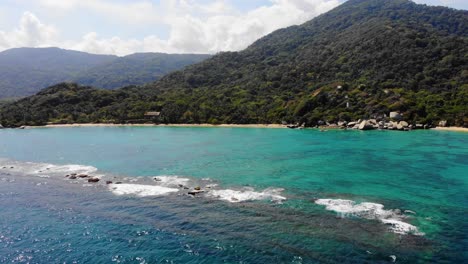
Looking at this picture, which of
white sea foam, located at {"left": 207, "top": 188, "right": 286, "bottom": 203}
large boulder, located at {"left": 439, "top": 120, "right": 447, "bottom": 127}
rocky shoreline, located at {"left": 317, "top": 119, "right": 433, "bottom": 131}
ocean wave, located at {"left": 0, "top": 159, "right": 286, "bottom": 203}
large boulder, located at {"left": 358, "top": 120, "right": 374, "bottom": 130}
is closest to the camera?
white sea foam, located at {"left": 207, "top": 188, "right": 286, "bottom": 203}

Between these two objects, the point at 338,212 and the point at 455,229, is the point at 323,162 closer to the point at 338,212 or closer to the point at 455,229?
the point at 338,212

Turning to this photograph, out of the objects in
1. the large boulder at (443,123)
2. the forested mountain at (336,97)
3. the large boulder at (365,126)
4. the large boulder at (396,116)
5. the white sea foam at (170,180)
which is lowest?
the white sea foam at (170,180)

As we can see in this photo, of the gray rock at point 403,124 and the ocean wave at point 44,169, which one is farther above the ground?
the gray rock at point 403,124

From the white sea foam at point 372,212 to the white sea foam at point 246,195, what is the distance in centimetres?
509

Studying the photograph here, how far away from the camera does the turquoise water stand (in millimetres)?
26609

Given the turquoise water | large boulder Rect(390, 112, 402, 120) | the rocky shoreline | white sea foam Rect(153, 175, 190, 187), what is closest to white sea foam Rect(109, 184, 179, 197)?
the turquoise water

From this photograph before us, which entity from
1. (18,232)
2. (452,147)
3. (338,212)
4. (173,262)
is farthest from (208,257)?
(452,147)

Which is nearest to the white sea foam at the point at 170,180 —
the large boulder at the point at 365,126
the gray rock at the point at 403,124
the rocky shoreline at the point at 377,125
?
the large boulder at the point at 365,126

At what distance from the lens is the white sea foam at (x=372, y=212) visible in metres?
30.1

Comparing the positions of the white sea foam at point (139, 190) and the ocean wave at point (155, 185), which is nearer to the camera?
the ocean wave at point (155, 185)

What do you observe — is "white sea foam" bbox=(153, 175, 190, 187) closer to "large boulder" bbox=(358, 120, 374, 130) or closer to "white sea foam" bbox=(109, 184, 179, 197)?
"white sea foam" bbox=(109, 184, 179, 197)

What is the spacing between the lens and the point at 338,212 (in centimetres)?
3422

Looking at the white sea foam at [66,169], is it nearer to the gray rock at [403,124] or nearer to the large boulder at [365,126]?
the large boulder at [365,126]

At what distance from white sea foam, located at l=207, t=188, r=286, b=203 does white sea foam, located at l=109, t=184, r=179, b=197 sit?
5908 mm
